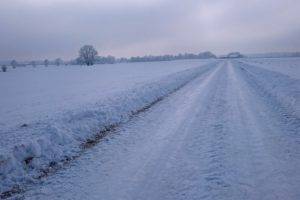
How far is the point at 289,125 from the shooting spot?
1125 cm

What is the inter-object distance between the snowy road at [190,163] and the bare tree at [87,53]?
142m

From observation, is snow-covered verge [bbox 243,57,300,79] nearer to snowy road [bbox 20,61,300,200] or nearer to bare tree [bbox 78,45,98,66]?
snowy road [bbox 20,61,300,200]

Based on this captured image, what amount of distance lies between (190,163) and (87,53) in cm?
14870

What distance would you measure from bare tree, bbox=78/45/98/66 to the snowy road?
14249cm

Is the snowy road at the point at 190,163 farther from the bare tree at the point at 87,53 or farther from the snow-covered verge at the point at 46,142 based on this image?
the bare tree at the point at 87,53

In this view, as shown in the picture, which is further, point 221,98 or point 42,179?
point 221,98

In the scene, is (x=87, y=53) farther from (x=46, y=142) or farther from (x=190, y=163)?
(x=190, y=163)

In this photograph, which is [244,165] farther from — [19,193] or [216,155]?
[19,193]

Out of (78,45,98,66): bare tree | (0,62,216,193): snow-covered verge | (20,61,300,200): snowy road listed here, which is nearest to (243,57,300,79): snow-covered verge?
(20,61,300,200): snowy road

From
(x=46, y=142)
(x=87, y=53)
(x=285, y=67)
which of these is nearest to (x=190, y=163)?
(x=46, y=142)

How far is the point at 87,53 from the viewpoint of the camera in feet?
500

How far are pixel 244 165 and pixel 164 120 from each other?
19.1 ft

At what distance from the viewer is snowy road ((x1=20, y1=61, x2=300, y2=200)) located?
6.29 m

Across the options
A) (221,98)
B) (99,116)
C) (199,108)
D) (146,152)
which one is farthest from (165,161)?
(221,98)
